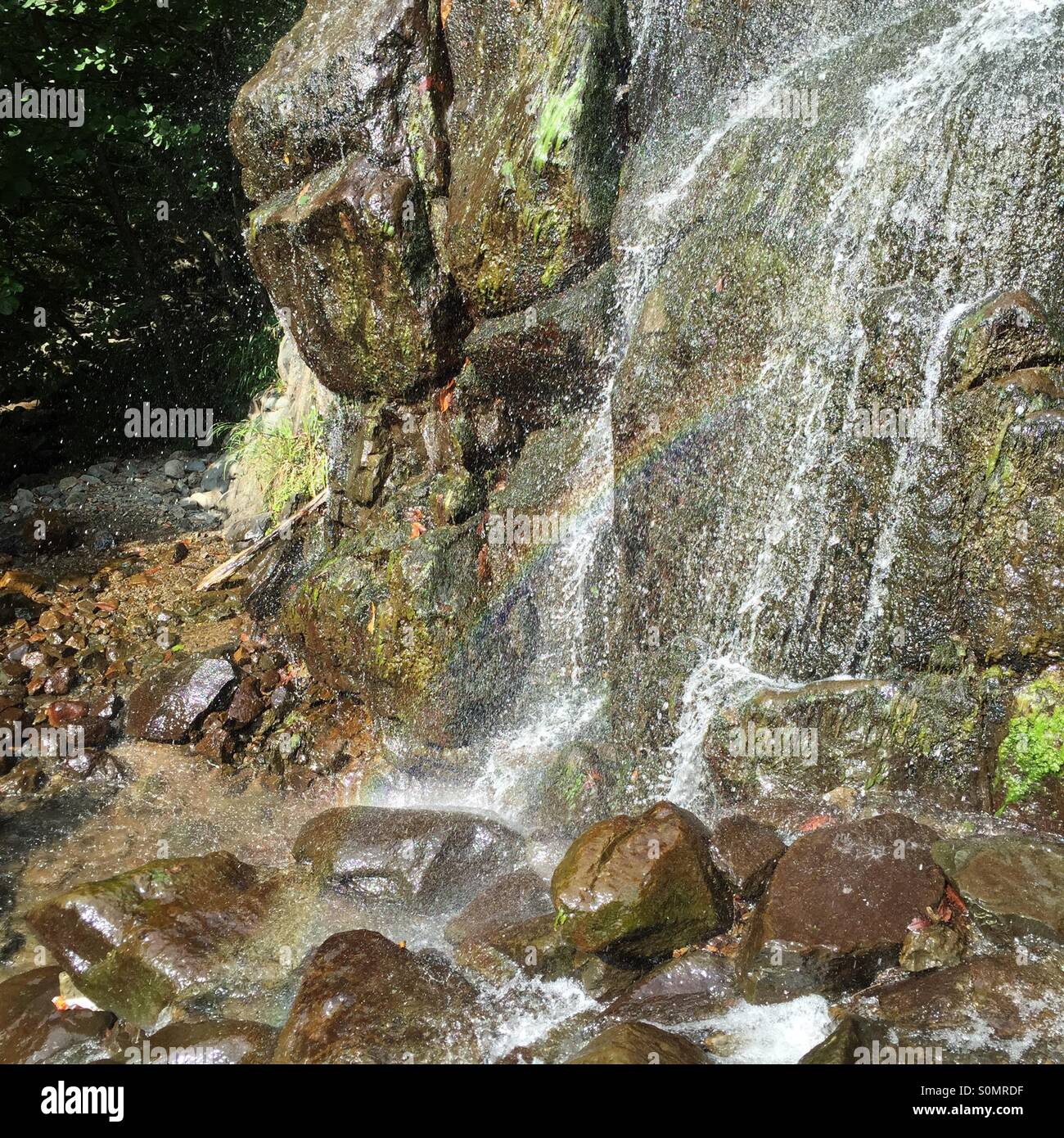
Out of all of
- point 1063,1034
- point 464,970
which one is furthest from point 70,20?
point 1063,1034

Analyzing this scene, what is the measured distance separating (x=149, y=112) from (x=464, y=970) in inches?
339

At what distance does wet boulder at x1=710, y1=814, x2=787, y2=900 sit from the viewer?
480cm

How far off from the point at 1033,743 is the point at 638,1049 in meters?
2.56

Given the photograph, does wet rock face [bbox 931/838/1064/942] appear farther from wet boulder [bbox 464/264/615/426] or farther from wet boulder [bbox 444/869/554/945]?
wet boulder [bbox 464/264/615/426]

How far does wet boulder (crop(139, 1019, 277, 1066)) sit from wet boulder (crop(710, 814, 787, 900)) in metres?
2.23

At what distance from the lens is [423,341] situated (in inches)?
256

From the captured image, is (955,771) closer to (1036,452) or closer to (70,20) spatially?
(1036,452)

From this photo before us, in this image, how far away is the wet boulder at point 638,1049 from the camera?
382 cm

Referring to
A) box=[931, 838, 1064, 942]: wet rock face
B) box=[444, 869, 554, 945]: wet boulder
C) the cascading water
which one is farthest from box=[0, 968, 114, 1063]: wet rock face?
box=[931, 838, 1064, 942]: wet rock face

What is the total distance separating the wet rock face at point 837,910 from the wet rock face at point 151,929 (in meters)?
2.59

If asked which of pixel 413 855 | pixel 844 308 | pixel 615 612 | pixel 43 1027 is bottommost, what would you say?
pixel 43 1027

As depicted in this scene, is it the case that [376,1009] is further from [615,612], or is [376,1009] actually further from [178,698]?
[178,698]

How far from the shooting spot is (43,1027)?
466 centimetres

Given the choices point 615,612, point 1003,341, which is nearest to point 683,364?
point 615,612
